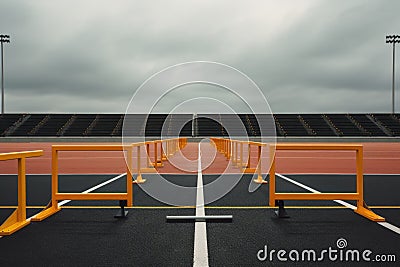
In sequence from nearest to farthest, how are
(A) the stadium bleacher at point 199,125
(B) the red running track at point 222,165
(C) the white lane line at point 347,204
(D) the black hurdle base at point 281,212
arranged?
(C) the white lane line at point 347,204
(D) the black hurdle base at point 281,212
(B) the red running track at point 222,165
(A) the stadium bleacher at point 199,125

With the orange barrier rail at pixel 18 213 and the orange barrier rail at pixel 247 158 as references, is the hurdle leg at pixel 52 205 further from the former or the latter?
the orange barrier rail at pixel 247 158

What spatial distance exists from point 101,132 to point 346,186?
52716mm

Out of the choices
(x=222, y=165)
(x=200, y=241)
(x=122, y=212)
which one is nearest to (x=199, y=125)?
(x=222, y=165)

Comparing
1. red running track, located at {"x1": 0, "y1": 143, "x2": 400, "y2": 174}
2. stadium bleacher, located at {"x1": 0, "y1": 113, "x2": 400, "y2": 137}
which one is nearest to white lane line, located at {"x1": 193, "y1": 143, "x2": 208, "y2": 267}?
red running track, located at {"x1": 0, "y1": 143, "x2": 400, "y2": 174}

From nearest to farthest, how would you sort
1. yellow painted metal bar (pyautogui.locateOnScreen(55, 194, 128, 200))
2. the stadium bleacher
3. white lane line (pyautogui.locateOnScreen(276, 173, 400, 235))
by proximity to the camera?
white lane line (pyautogui.locateOnScreen(276, 173, 400, 235))
yellow painted metal bar (pyautogui.locateOnScreen(55, 194, 128, 200))
the stadium bleacher

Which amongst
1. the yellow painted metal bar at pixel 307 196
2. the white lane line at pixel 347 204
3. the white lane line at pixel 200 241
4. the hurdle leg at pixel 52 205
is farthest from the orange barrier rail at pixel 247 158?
the hurdle leg at pixel 52 205

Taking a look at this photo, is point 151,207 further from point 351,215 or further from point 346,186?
point 346,186

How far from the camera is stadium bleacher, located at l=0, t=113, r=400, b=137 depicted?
5869 cm

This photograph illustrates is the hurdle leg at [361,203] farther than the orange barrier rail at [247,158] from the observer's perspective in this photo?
No

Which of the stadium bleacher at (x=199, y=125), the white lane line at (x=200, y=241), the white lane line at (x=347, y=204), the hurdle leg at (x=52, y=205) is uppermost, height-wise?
the stadium bleacher at (x=199, y=125)

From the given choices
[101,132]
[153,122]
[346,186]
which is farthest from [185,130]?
[346,186]

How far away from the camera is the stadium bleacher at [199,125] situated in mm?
58688

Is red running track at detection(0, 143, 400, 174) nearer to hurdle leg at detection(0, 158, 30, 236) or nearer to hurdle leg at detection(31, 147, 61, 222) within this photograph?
hurdle leg at detection(31, 147, 61, 222)

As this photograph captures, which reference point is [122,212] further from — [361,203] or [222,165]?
[222,165]
